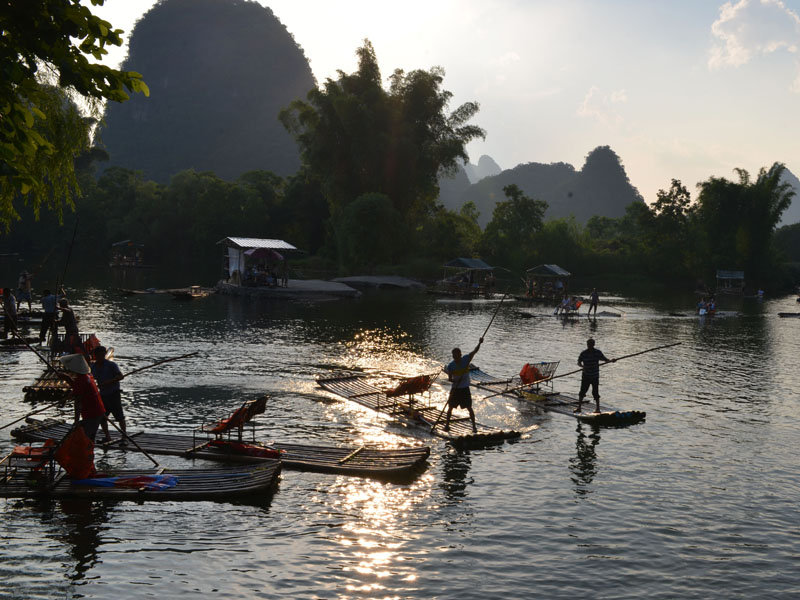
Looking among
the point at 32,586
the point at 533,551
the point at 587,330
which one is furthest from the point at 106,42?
the point at 587,330

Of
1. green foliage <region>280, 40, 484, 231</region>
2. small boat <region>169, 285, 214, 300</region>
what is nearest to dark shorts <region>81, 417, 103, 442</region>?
small boat <region>169, 285, 214, 300</region>

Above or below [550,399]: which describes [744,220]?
above

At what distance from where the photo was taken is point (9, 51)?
→ 666 centimetres

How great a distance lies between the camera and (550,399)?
20.2 meters

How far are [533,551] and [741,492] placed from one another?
5.51m

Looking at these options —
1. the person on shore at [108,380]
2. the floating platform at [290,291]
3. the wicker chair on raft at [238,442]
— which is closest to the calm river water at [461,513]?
the wicker chair on raft at [238,442]

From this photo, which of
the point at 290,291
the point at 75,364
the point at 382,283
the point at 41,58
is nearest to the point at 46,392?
the point at 75,364

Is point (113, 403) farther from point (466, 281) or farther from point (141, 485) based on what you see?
point (466, 281)

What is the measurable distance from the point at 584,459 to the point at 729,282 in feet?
283

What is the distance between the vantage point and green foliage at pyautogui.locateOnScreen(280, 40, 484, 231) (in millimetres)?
78375

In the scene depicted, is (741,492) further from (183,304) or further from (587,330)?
(183,304)

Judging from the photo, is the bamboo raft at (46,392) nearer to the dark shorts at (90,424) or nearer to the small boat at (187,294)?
the dark shorts at (90,424)

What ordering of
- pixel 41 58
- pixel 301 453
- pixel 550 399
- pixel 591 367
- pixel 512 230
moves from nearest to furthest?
pixel 41 58, pixel 301 453, pixel 591 367, pixel 550 399, pixel 512 230

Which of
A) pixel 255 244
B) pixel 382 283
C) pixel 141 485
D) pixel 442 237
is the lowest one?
pixel 141 485
